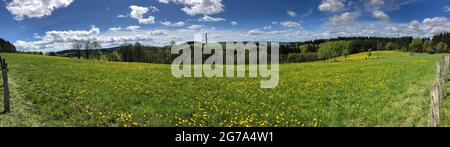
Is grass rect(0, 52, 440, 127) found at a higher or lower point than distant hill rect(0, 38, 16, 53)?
lower

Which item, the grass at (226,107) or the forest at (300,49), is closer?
the grass at (226,107)

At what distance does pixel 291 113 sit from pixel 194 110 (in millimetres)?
3668

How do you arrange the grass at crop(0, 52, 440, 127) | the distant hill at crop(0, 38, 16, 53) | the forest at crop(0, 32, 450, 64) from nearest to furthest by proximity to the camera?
1. the grass at crop(0, 52, 440, 127)
2. the distant hill at crop(0, 38, 16, 53)
3. the forest at crop(0, 32, 450, 64)

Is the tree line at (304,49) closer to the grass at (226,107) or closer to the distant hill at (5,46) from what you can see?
the distant hill at (5,46)

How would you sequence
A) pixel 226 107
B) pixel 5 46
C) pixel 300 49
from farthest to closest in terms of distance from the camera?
pixel 300 49
pixel 5 46
pixel 226 107

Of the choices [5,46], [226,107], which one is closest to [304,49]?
[5,46]

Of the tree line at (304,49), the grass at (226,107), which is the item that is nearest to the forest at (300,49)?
the tree line at (304,49)

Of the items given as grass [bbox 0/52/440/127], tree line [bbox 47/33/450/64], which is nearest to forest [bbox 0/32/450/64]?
tree line [bbox 47/33/450/64]

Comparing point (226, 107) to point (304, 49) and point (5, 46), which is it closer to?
point (5, 46)

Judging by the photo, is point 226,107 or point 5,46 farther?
point 5,46

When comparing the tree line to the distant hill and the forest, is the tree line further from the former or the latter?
the distant hill

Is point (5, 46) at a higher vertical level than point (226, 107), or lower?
higher

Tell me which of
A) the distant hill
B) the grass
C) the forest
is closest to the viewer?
the grass

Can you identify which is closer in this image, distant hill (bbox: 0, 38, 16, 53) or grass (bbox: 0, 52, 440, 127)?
grass (bbox: 0, 52, 440, 127)
